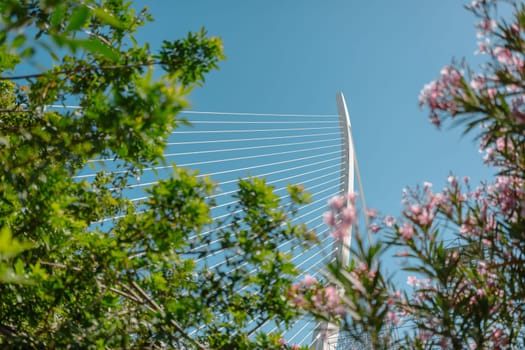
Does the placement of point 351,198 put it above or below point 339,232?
above

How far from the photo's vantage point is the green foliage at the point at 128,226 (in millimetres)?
1820

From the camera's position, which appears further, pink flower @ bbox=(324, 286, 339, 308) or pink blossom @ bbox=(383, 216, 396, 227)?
pink blossom @ bbox=(383, 216, 396, 227)

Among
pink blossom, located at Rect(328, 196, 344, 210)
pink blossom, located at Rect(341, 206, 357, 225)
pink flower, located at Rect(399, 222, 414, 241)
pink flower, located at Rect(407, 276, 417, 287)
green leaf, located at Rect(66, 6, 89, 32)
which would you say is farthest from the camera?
pink flower, located at Rect(407, 276, 417, 287)

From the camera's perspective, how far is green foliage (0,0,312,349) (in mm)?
1820

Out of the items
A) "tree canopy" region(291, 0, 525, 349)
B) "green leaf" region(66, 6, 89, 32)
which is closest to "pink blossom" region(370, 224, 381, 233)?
"tree canopy" region(291, 0, 525, 349)

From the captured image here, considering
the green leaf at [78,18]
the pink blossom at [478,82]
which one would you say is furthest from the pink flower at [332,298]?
the green leaf at [78,18]

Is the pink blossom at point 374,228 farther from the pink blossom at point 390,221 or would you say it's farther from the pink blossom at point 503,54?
the pink blossom at point 503,54

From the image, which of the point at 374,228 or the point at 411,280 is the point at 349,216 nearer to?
the point at 374,228

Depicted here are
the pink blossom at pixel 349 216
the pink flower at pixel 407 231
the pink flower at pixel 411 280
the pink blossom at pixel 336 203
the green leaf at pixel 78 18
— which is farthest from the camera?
the pink flower at pixel 411 280

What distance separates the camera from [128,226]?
2.08 metres

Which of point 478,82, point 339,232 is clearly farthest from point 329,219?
point 478,82

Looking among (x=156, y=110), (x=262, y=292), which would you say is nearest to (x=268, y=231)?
(x=262, y=292)

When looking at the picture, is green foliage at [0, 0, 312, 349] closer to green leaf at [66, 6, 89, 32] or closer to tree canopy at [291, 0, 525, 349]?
tree canopy at [291, 0, 525, 349]

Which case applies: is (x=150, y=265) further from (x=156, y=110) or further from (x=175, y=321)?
(x=156, y=110)
